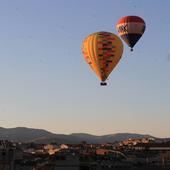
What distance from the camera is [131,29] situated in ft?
209

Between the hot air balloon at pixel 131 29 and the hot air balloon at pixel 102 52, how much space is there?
1.07m

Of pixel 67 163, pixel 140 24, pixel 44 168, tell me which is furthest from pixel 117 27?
pixel 44 168

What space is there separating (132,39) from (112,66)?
3922 millimetres

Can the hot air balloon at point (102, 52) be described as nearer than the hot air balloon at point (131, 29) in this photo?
Yes

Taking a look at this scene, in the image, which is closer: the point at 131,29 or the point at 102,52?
the point at 102,52

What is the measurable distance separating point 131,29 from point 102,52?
448 centimetres

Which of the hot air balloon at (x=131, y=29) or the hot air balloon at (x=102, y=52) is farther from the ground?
the hot air balloon at (x=131, y=29)

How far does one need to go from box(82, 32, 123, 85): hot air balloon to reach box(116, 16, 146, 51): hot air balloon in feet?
3.52

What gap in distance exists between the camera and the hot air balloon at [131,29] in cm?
6350

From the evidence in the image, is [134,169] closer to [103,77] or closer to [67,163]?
[67,163]

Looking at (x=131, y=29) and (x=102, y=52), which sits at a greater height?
(x=131, y=29)

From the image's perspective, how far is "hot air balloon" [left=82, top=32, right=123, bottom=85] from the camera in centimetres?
6253

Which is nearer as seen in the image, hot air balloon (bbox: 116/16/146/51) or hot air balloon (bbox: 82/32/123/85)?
hot air balloon (bbox: 82/32/123/85)

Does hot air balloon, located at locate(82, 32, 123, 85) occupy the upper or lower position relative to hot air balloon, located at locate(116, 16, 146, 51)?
lower
